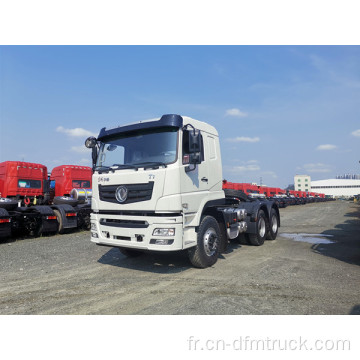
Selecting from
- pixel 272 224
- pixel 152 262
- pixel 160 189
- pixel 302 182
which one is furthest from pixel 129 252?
pixel 302 182

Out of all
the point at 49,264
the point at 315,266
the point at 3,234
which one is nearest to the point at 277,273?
the point at 315,266

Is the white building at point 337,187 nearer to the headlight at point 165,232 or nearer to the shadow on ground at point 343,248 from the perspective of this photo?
the shadow on ground at point 343,248

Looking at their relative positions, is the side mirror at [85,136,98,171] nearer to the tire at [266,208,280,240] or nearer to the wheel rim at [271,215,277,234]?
the tire at [266,208,280,240]

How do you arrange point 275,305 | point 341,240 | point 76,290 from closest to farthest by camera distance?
point 275,305 < point 76,290 < point 341,240

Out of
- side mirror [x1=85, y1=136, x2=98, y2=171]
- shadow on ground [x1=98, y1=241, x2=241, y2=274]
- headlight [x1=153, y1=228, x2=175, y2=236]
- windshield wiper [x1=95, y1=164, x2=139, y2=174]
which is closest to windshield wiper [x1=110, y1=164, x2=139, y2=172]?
windshield wiper [x1=95, y1=164, x2=139, y2=174]

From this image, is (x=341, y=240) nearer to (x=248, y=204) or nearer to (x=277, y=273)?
(x=248, y=204)

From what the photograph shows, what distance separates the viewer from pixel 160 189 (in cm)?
480

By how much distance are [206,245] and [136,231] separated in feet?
5.06

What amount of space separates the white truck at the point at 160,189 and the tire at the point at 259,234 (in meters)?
2.17

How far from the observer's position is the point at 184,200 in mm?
4984

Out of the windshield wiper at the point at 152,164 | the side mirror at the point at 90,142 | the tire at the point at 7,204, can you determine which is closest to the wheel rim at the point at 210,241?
the windshield wiper at the point at 152,164

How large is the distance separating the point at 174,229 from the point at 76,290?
1.88 m

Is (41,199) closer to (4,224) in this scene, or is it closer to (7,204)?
(7,204)

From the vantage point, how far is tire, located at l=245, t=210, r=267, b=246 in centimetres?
821
